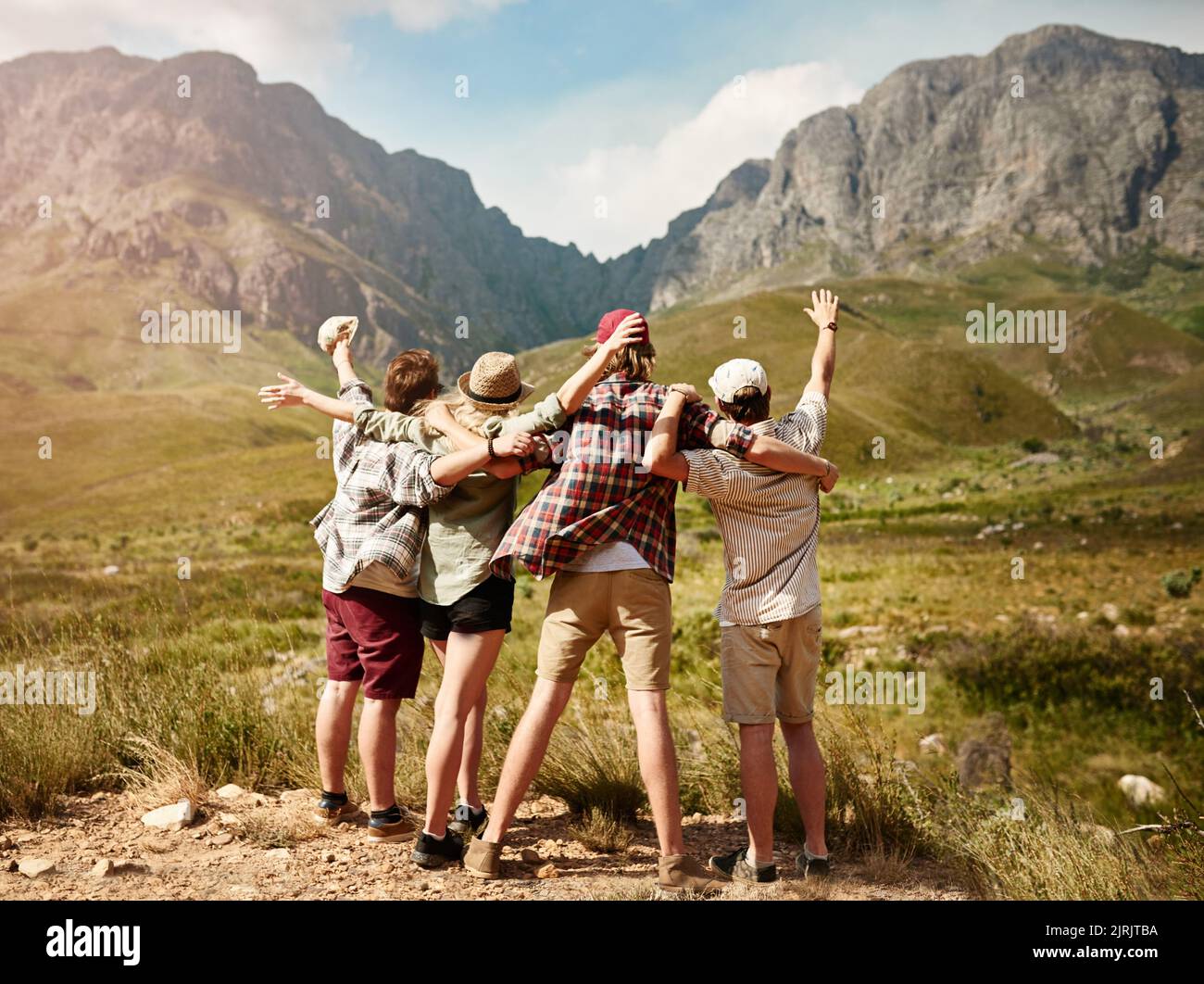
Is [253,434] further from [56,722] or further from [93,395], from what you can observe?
A: [56,722]

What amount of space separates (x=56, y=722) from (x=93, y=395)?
11939cm

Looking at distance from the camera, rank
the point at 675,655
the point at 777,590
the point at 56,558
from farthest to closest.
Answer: the point at 56,558, the point at 675,655, the point at 777,590

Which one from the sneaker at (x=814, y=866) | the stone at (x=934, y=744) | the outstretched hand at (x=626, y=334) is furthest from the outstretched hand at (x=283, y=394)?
the stone at (x=934, y=744)

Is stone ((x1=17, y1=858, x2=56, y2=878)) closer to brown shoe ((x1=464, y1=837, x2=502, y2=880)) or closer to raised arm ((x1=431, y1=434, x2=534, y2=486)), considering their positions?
brown shoe ((x1=464, y1=837, x2=502, y2=880))

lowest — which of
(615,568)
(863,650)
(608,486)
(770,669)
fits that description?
(863,650)

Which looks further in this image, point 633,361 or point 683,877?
point 633,361

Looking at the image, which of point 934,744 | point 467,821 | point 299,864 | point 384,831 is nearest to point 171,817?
point 299,864

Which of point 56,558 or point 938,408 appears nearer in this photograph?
point 56,558

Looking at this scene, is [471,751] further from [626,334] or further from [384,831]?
[626,334]

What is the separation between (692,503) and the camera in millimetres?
39562

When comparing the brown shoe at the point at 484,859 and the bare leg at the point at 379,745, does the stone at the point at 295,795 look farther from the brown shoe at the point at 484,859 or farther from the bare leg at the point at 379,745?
the brown shoe at the point at 484,859

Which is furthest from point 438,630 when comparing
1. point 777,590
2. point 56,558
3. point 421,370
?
point 56,558

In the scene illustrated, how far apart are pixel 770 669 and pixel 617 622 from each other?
2.26ft

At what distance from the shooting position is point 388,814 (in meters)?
4.02
